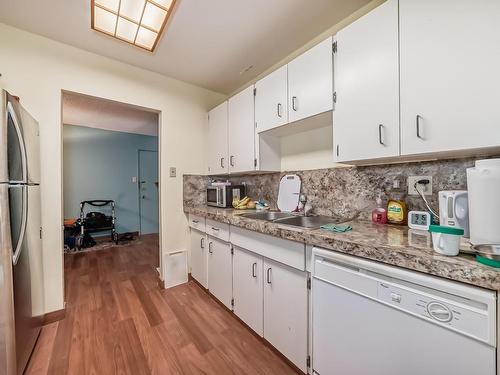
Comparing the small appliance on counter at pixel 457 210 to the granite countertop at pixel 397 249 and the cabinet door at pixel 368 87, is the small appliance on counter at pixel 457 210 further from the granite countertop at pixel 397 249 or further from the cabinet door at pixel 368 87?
the cabinet door at pixel 368 87

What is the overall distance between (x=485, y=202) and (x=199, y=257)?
218 centimetres

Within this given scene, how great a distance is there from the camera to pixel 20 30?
1.64 metres

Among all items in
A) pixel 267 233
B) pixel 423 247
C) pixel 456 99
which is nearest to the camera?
pixel 423 247

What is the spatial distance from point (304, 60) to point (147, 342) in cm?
237

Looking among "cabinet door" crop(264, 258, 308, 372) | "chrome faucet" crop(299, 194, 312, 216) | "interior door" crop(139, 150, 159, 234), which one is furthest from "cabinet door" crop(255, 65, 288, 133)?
"interior door" crop(139, 150, 159, 234)

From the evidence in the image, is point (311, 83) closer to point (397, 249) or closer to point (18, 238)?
point (397, 249)

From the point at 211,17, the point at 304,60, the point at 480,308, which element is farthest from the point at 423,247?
the point at 211,17

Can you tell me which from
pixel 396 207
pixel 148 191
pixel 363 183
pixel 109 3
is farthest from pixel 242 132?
pixel 148 191

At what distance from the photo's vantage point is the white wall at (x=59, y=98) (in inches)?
64.9

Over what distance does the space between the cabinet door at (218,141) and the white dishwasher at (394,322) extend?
1.61 m

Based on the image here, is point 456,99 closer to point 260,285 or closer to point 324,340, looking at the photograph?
point 324,340

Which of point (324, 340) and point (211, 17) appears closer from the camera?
point (324, 340)

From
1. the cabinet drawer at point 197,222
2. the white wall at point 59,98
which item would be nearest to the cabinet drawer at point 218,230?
the cabinet drawer at point 197,222

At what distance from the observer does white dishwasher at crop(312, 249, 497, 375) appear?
2.03ft
